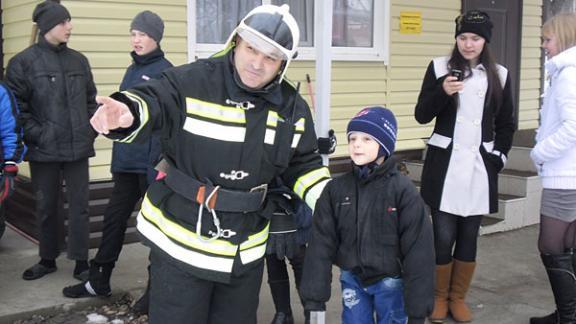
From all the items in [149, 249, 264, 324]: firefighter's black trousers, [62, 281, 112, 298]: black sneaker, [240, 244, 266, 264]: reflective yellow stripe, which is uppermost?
[240, 244, 266, 264]: reflective yellow stripe

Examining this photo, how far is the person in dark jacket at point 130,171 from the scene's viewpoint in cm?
421

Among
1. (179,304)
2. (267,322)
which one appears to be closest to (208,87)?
(179,304)

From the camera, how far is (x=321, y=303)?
122 inches

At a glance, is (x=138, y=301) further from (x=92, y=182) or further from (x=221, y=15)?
(x=221, y=15)

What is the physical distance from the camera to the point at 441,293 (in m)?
4.40

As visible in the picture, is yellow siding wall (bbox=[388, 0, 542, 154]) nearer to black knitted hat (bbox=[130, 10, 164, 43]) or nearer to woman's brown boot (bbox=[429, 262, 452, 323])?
woman's brown boot (bbox=[429, 262, 452, 323])

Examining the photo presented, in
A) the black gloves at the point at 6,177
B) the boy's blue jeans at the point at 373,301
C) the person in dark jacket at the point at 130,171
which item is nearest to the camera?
the boy's blue jeans at the point at 373,301

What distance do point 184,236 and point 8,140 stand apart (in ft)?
7.54

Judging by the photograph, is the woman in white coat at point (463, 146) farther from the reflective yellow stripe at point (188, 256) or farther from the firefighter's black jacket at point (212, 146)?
the reflective yellow stripe at point (188, 256)

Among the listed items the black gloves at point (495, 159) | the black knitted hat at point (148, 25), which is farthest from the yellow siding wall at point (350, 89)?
the black gloves at point (495, 159)

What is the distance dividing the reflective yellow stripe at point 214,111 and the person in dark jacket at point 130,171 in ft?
5.31

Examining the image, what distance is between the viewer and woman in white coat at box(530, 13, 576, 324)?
3.92 metres

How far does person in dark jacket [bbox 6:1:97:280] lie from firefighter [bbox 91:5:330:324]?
90.1 inches

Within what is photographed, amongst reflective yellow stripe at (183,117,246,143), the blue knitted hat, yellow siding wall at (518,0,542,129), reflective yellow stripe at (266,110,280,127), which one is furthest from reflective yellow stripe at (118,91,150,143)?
yellow siding wall at (518,0,542,129)
